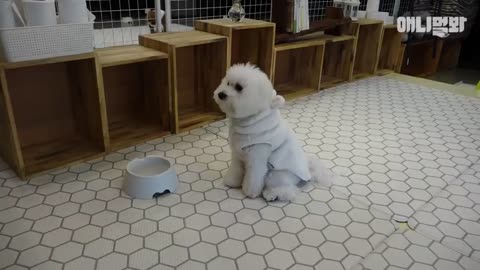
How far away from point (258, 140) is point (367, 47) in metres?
2.43

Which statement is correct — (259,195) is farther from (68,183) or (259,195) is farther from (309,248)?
(68,183)

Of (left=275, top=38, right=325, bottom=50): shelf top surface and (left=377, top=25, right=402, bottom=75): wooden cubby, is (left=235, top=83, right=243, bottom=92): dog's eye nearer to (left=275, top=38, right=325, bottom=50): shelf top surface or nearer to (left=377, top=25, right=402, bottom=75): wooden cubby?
(left=275, top=38, right=325, bottom=50): shelf top surface

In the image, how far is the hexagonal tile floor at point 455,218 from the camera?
55.4 inches

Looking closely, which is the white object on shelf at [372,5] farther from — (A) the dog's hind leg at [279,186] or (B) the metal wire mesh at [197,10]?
(A) the dog's hind leg at [279,186]

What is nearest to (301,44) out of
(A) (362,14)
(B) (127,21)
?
(A) (362,14)

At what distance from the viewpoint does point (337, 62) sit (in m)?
3.37

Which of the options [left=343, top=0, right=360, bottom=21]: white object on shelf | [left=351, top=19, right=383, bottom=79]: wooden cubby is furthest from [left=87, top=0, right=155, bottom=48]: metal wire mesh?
[left=351, top=19, right=383, bottom=79]: wooden cubby

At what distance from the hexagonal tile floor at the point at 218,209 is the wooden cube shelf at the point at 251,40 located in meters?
0.55

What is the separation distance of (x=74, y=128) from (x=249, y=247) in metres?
1.28

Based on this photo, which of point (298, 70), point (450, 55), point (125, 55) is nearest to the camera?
point (125, 55)

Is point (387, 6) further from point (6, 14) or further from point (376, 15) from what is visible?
point (6, 14)

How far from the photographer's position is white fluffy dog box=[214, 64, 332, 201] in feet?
4.66

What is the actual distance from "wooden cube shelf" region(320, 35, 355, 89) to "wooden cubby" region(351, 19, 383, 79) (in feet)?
0.37

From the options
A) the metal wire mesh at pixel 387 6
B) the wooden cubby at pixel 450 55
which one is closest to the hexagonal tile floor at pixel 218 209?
the metal wire mesh at pixel 387 6
